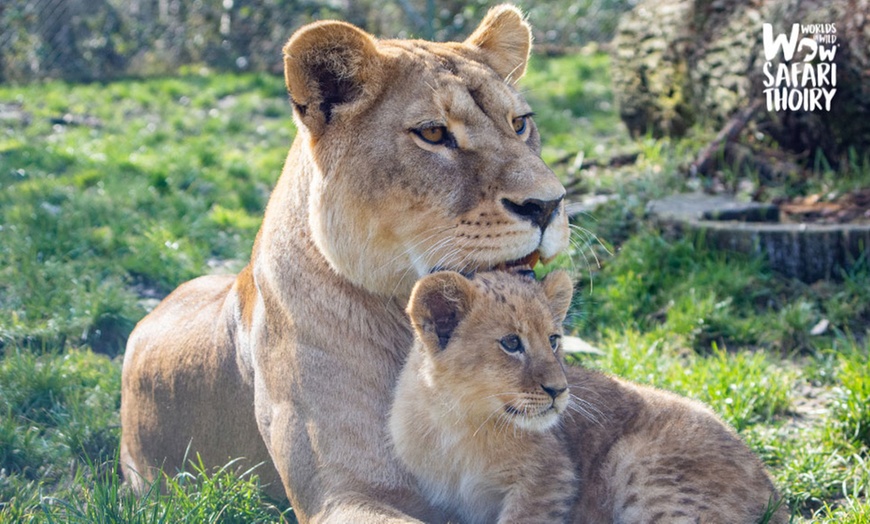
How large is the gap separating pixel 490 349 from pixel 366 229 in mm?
563

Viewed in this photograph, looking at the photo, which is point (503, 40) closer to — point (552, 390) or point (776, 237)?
point (552, 390)

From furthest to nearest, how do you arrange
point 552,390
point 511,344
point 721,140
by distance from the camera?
point 721,140
point 511,344
point 552,390

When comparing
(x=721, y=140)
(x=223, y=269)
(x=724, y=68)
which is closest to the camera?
(x=223, y=269)

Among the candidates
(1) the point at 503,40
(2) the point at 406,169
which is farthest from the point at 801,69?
(2) the point at 406,169

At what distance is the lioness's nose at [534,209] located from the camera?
3162mm

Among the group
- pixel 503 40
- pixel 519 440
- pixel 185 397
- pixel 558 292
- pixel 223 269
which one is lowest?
pixel 223 269

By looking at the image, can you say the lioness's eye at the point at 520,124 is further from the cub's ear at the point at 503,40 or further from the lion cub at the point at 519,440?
the lion cub at the point at 519,440

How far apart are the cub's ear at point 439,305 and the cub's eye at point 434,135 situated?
0.48 meters

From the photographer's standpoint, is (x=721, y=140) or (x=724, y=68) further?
(x=724, y=68)

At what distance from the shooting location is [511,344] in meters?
3.25

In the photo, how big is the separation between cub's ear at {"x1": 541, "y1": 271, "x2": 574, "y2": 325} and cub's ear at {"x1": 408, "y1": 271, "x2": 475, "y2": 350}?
14.0 inches

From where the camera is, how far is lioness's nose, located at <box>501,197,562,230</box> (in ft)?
10.4

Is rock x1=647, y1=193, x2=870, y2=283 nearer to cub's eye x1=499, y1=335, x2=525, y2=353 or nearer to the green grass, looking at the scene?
the green grass

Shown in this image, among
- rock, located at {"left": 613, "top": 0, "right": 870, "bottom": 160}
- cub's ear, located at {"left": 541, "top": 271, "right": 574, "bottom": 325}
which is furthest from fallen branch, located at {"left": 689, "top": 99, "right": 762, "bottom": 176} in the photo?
cub's ear, located at {"left": 541, "top": 271, "right": 574, "bottom": 325}
